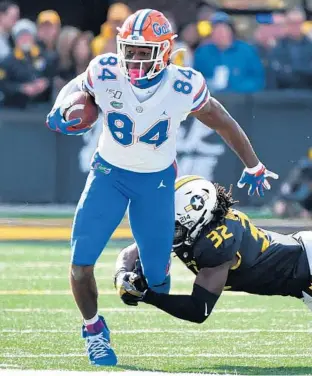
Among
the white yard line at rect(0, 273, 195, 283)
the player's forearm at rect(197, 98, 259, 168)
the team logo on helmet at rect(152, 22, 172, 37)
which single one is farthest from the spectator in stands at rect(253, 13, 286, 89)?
the team logo on helmet at rect(152, 22, 172, 37)

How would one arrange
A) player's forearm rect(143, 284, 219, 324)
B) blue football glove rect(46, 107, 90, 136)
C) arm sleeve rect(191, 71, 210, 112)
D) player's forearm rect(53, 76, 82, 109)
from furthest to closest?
player's forearm rect(53, 76, 82, 109) < arm sleeve rect(191, 71, 210, 112) < blue football glove rect(46, 107, 90, 136) < player's forearm rect(143, 284, 219, 324)

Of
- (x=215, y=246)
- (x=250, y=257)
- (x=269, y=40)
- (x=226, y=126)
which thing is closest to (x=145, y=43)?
(x=226, y=126)

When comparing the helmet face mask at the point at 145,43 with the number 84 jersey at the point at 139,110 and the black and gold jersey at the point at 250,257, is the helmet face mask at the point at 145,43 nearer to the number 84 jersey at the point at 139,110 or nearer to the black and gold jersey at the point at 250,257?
the number 84 jersey at the point at 139,110

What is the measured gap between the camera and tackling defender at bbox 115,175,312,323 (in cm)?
619

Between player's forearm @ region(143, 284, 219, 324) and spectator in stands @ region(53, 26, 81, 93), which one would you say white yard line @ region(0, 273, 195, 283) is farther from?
spectator in stands @ region(53, 26, 81, 93)

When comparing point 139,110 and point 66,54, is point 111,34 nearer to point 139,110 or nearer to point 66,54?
point 66,54

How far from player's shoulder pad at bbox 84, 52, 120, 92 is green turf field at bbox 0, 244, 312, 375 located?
1.41 metres

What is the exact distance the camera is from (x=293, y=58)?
14484mm

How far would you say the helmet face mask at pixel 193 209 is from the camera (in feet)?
20.7

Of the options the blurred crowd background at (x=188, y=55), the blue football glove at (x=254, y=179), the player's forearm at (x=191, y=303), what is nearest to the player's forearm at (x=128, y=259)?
the player's forearm at (x=191, y=303)

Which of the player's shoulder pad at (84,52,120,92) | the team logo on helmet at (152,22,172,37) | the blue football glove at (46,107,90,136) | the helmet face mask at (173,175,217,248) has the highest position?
the team logo on helmet at (152,22,172,37)

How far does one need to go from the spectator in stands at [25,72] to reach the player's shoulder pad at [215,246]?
8166mm

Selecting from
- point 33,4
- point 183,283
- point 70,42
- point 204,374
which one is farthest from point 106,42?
point 204,374

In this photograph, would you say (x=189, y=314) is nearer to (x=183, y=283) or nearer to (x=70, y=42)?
(x=183, y=283)
